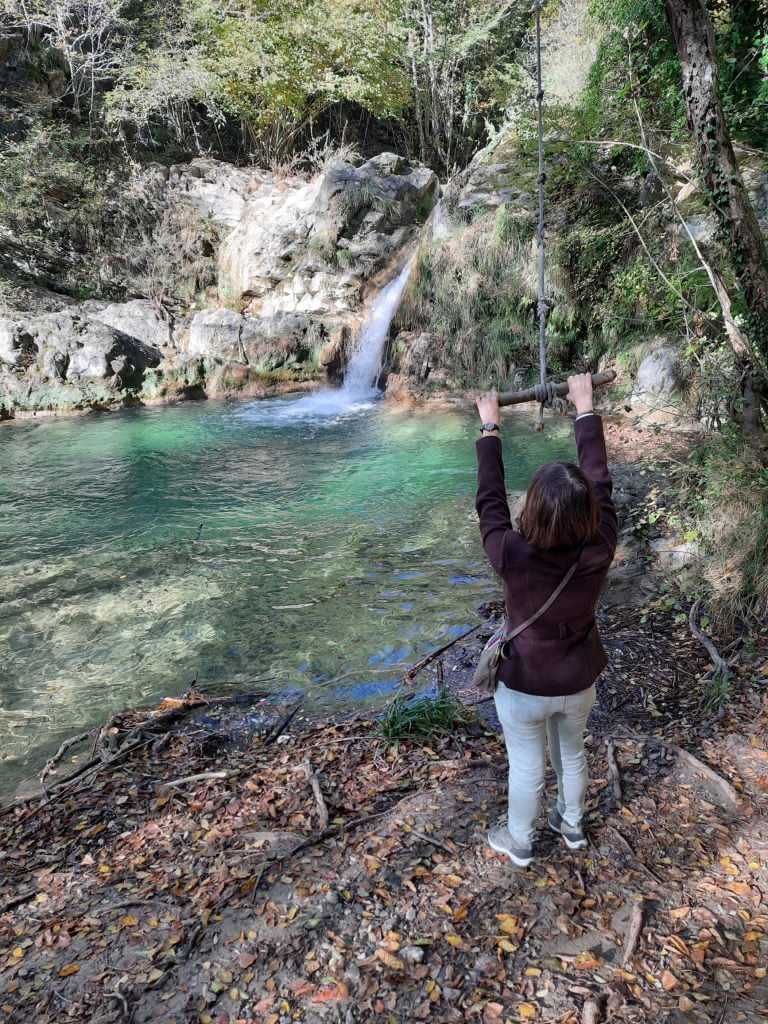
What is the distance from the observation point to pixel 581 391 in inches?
93.4

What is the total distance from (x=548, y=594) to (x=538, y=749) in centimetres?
65

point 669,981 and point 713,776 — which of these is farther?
point 713,776

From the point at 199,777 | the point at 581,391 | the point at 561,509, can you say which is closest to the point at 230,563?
the point at 199,777

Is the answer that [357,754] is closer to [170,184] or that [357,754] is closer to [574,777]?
[574,777]

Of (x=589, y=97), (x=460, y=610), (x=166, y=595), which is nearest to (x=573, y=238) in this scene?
(x=589, y=97)

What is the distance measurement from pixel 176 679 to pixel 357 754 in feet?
5.93

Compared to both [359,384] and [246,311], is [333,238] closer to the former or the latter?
[246,311]

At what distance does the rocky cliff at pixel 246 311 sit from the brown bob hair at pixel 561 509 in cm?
1407

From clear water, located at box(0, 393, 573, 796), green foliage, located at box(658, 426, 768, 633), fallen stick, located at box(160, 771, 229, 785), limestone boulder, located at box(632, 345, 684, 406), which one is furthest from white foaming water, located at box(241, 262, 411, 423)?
fallen stick, located at box(160, 771, 229, 785)

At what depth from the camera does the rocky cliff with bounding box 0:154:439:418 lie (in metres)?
14.7

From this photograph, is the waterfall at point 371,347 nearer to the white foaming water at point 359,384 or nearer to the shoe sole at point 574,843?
the white foaming water at point 359,384

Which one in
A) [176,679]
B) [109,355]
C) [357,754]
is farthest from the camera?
[109,355]

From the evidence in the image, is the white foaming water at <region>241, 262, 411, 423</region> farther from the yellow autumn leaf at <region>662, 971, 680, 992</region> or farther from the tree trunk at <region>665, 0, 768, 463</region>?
the yellow autumn leaf at <region>662, 971, 680, 992</region>

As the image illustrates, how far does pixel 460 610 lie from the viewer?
17.1 feet
